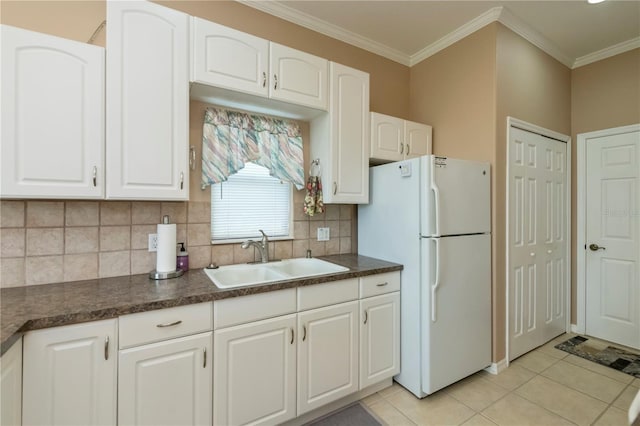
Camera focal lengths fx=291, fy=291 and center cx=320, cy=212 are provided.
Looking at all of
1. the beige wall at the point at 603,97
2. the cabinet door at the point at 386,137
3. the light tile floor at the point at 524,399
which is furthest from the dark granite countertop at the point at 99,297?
the beige wall at the point at 603,97

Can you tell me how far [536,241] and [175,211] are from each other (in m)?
3.10

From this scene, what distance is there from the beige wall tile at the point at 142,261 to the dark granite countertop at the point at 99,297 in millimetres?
53

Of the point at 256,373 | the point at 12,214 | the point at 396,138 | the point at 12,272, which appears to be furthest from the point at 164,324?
the point at 396,138

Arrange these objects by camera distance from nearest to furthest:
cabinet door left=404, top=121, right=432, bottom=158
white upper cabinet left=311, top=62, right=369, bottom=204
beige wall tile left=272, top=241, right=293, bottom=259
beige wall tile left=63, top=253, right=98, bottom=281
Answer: beige wall tile left=63, top=253, right=98, bottom=281
white upper cabinet left=311, top=62, right=369, bottom=204
beige wall tile left=272, top=241, right=293, bottom=259
cabinet door left=404, top=121, right=432, bottom=158

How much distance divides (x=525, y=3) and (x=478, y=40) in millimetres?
363

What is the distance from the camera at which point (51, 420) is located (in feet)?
3.82

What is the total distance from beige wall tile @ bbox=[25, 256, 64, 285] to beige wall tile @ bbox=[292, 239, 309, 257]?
57.8 inches

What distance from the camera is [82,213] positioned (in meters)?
1.68

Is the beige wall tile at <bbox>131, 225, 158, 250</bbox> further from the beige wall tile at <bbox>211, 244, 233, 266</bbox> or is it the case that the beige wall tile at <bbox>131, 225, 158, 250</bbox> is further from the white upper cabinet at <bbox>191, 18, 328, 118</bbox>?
the white upper cabinet at <bbox>191, 18, 328, 118</bbox>

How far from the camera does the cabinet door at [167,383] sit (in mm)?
1295

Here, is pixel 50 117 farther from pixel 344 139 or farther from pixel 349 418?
pixel 349 418

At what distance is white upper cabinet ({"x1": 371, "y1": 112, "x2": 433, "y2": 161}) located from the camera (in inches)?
96.9

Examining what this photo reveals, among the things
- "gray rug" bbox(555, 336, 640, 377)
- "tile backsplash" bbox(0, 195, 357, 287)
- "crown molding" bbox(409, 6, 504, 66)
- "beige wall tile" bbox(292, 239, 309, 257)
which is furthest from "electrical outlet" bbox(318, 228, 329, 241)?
"gray rug" bbox(555, 336, 640, 377)

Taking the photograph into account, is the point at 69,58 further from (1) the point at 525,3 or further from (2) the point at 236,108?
(1) the point at 525,3
